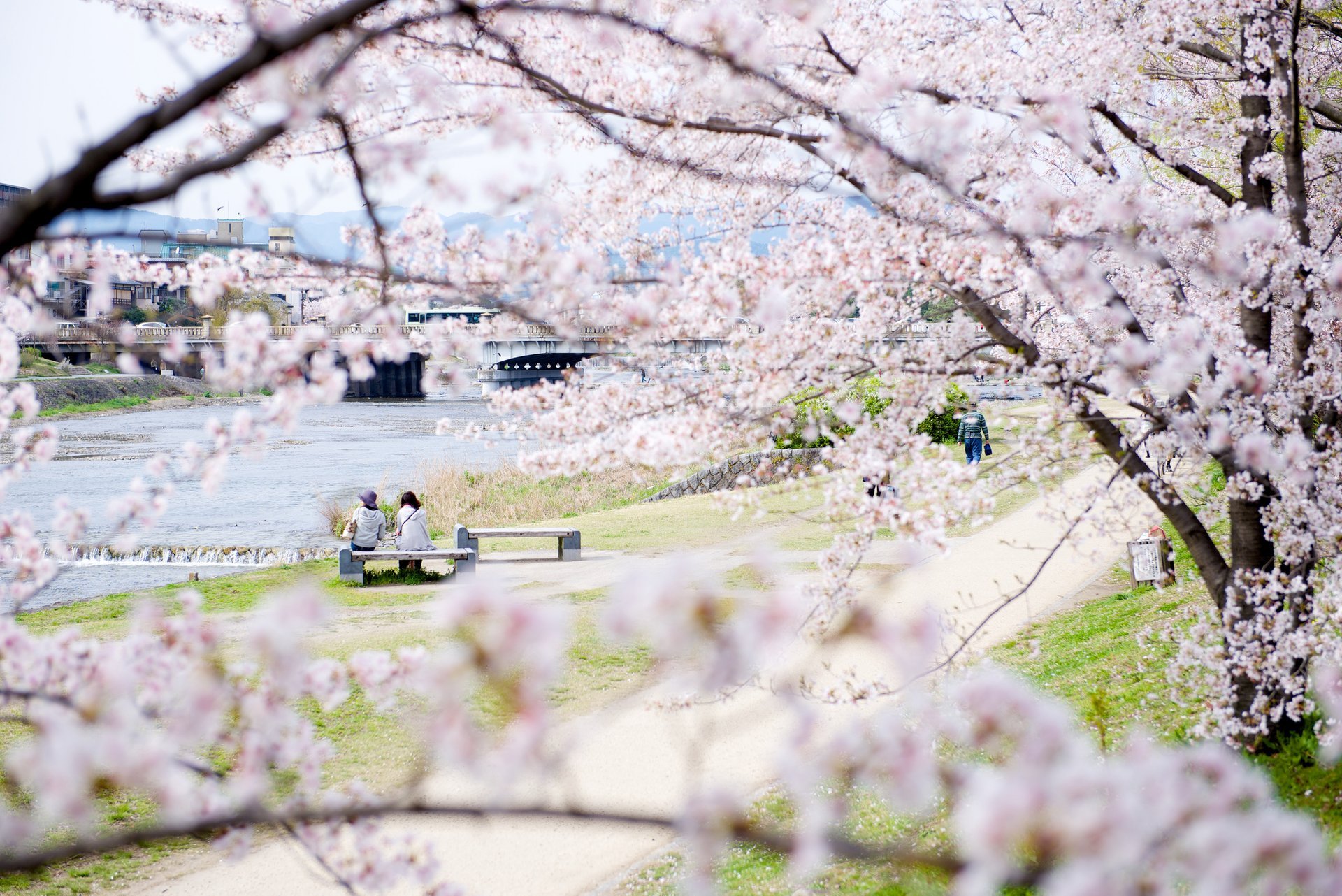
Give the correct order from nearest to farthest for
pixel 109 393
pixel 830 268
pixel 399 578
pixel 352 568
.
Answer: pixel 830 268 → pixel 352 568 → pixel 399 578 → pixel 109 393

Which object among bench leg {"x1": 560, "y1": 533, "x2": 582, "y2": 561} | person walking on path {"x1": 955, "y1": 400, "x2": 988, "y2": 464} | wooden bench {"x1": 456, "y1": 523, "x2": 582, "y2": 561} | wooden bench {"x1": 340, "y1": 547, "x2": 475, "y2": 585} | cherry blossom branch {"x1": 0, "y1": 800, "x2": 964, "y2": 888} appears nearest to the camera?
cherry blossom branch {"x1": 0, "y1": 800, "x2": 964, "y2": 888}

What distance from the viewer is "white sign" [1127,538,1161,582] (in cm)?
1081

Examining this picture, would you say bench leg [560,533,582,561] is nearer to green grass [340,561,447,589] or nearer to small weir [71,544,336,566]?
green grass [340,561,447,589]

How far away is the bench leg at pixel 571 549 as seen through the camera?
1480 centimetres

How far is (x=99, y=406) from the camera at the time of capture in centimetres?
6069

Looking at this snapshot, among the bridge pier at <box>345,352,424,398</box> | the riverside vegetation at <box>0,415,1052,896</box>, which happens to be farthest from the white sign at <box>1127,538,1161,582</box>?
the bridge pier at <box>345,352,424,398</box>

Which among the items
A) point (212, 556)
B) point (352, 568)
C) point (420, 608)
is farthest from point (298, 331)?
point (212, 556)

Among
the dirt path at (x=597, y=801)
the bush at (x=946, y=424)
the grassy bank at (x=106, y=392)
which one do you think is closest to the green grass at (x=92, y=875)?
the dirt path at (x=597, y=801)

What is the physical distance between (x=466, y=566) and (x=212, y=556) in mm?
6926

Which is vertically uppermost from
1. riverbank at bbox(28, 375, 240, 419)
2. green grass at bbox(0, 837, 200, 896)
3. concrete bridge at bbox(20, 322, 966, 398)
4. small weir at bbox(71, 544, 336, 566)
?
riverbank at bbox(28, 375, 240, 419)

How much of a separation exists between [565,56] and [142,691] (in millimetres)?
3932

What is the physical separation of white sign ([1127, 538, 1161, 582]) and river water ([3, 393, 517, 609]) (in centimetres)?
733

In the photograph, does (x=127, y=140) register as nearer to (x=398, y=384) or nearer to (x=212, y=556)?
(x=212, y=556)

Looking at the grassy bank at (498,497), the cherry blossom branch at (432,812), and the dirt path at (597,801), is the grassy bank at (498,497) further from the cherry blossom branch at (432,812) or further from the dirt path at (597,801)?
the cherry blossom branch at (432,812)
